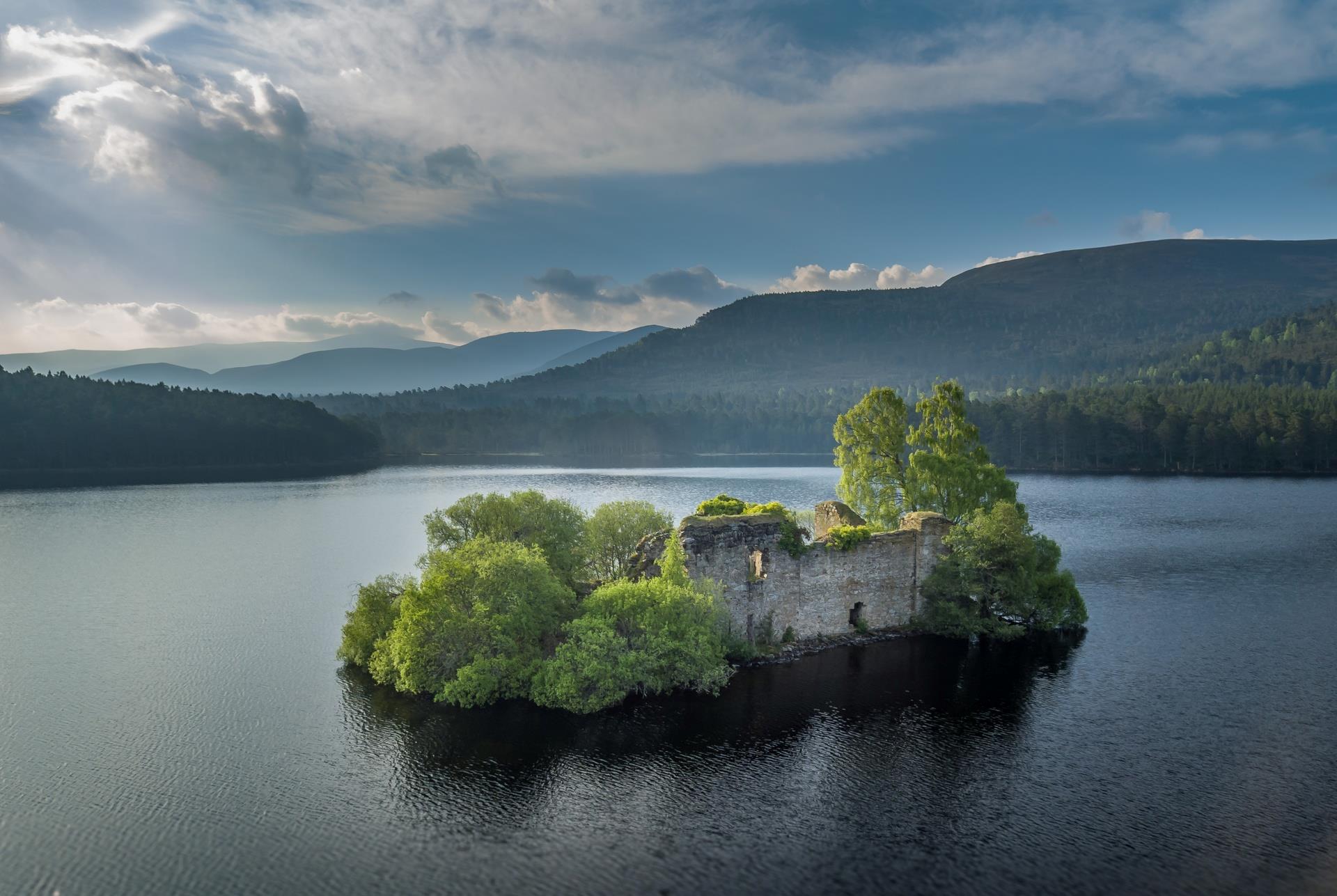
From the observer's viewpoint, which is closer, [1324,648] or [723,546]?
[723,546]

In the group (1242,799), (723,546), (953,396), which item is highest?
(953,396)

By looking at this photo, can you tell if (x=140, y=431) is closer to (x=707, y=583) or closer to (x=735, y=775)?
(x=707, y=583)

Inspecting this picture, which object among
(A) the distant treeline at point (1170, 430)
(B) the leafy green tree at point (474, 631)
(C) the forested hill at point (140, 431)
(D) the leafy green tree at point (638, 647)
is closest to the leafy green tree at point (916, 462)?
(D) the leafy green tree at point (638, 647)

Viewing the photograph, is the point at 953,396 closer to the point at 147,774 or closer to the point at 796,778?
the point at 796,778

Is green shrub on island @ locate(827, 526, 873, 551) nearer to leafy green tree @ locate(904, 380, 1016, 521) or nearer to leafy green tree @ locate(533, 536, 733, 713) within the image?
leafy green tree @ locate(533, 536, 733, 713)

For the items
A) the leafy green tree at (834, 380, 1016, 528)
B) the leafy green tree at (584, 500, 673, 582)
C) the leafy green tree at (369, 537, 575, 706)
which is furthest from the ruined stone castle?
the leafy green tree at (584, 500, 673, 582)

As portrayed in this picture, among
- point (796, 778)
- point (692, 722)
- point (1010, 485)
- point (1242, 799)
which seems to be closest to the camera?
point (1242, 799)

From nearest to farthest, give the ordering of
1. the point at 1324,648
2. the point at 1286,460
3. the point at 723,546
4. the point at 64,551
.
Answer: the point at 723,546 < the point at 1324,648 < the point at 64,551 < the point at 1286,460

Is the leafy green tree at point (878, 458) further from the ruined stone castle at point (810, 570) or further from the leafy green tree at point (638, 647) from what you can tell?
the leafy green tree at point (638, 647)

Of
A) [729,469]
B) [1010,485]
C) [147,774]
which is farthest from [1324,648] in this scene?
[729,469]
